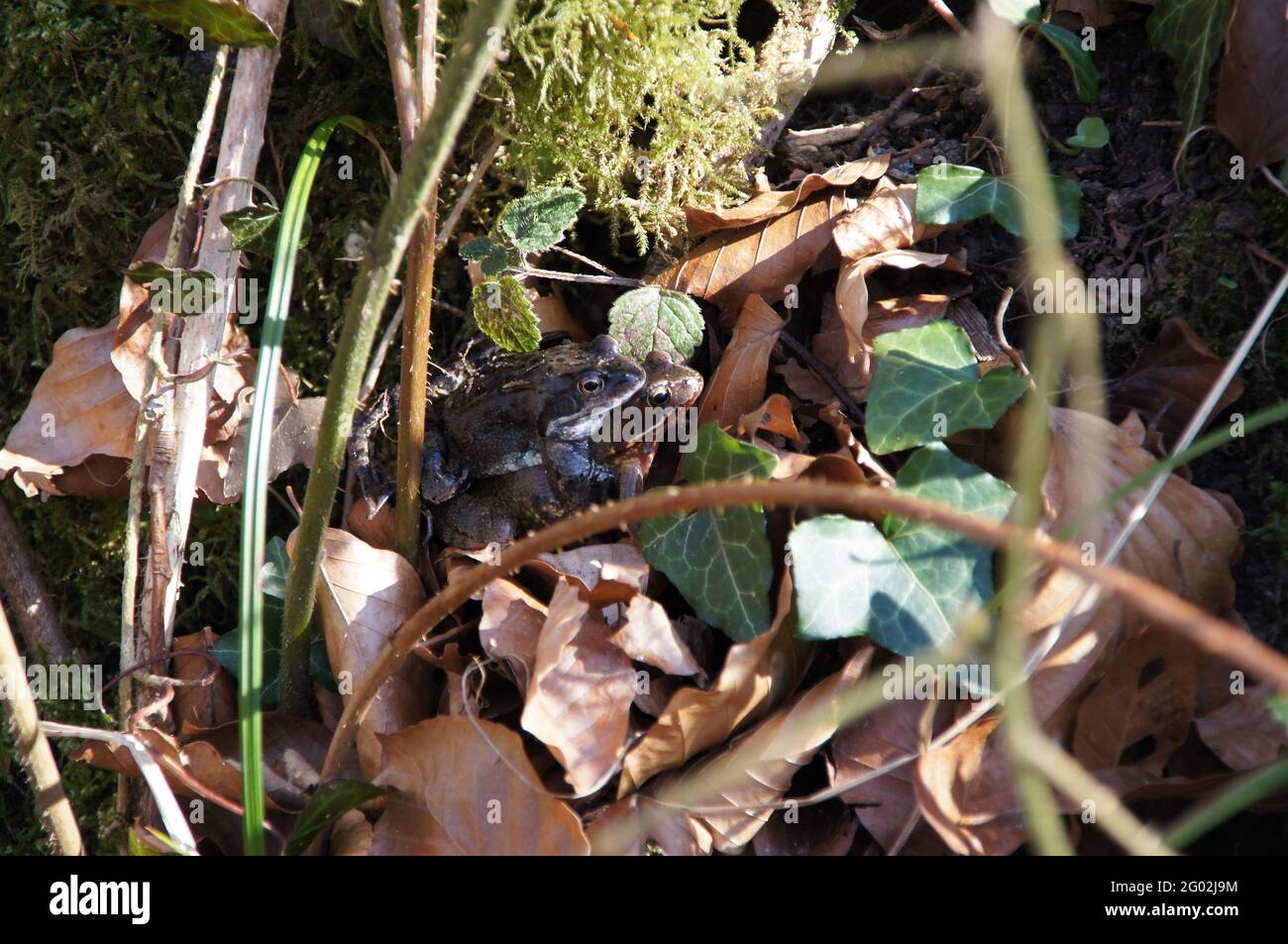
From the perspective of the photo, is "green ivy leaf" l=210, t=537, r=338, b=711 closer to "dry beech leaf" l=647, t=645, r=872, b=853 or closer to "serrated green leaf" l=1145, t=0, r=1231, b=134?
"dry beech leaf" l=647, t=645, r=872, b=853

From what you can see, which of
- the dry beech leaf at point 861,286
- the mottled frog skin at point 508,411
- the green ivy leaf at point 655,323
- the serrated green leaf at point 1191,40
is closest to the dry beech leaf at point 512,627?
the mottled frog skin at point 508,411

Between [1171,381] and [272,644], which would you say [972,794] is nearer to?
[1171,381]

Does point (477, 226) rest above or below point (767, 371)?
above

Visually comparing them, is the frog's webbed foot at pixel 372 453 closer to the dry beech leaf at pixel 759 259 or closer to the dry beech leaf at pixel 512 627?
the dry beech leaf at pixel 512 627

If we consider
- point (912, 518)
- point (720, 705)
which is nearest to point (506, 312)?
point (720, 705)

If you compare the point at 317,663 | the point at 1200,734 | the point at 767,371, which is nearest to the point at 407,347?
the point at 317,663

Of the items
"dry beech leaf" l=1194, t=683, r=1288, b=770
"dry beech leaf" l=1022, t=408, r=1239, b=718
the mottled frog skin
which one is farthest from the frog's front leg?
"dry beech leaf" l=1194, t=683, r=1288, b=770

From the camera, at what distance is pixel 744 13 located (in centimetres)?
354

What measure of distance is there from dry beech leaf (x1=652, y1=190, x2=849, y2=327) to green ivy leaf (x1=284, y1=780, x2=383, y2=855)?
197 cm

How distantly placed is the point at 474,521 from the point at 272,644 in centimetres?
79

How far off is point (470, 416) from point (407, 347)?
805mm

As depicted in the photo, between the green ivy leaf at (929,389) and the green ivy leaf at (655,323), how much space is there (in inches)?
28.6

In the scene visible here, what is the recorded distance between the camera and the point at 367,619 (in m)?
2.86

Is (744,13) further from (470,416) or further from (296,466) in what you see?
(296,466)
